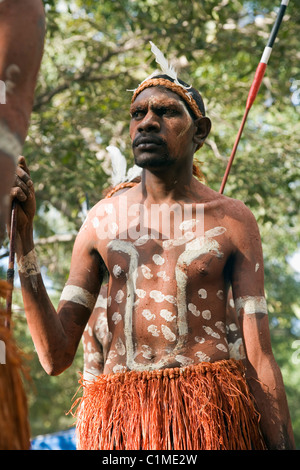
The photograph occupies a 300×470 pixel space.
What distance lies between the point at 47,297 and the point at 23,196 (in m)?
0.48

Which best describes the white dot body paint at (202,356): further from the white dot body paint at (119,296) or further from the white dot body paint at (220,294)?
the white dot body paint at (119,296)

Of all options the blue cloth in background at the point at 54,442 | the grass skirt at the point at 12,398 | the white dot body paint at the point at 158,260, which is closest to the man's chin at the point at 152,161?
the white dot body paint at the point at 158,260

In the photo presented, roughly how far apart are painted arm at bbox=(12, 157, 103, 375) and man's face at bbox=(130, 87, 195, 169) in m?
0.50

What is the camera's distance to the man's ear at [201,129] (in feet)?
10.5

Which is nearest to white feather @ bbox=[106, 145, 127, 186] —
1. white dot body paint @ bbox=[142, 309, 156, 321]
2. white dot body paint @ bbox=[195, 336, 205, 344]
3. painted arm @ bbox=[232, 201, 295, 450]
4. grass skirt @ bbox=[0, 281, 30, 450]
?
painted arm @ bbox=[232, 201, 295, 450]

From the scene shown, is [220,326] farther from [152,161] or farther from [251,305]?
[152,161]

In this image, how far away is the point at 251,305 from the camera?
289 cm

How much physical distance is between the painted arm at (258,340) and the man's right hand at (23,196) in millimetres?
948

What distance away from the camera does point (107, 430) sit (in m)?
2.68

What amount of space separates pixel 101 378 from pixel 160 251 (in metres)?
0.60

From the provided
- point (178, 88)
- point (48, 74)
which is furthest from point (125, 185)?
point (48, 74)

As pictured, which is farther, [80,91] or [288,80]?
[288,80]

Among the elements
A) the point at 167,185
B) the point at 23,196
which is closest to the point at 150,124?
the point at 167,185
